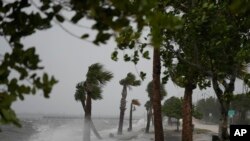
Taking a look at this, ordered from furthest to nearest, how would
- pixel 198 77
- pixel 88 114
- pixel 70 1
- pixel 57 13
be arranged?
pixel 88 114, pixel 198 77, pixel 57 13, pixel 70 1

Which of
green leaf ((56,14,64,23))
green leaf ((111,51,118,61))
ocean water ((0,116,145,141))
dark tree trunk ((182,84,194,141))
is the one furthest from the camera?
ocean water ((0,116,145,141))

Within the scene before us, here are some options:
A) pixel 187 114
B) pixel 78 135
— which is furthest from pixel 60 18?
pixel 78 135

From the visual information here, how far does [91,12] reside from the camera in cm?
228

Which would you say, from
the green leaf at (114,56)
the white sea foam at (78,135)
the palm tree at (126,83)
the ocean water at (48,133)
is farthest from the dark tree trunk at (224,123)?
the palm tree at (126,83)

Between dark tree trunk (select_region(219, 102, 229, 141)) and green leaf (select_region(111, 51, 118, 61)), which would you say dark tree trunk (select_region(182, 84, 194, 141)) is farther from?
green leaf (select_region(111, 51, 118, 61))

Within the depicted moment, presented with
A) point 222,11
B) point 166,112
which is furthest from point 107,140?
point 222,11

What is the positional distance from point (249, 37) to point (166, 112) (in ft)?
155

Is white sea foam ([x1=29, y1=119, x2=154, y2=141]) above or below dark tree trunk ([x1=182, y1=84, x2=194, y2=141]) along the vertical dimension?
below

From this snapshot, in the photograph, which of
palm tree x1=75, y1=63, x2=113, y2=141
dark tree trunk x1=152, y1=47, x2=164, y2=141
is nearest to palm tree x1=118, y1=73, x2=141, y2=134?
palm tree x1=75, y1=63, x2=113, y2=141

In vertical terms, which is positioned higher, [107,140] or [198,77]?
[198,77]

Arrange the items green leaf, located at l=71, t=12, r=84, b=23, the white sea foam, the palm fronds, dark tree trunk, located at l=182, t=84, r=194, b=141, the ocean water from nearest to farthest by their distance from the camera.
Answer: green leaf, located at l=71, t=12, r=84, b=23 < dark tree trunk, located at l=182, t=84, r=194, b=141 < the white sea foam < the palm fronds < the ocean water

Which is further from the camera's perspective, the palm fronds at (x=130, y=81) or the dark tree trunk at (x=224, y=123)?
the palm fronds at (x=130, y=81)

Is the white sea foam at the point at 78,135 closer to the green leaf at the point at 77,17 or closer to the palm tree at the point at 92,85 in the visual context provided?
the palm tree at the point at 92,85

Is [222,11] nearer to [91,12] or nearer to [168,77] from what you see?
[168,77]
